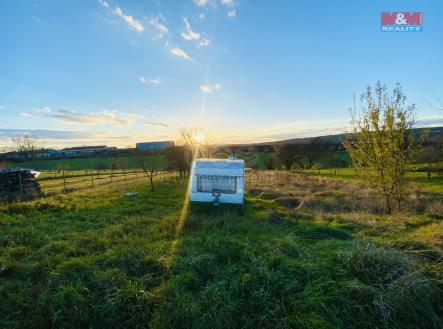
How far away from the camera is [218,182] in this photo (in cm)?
1136

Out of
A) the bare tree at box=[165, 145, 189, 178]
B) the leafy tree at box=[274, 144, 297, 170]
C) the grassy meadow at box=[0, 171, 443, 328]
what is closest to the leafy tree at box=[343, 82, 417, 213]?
the grassy meadow at box=[0, 171, 443, 328]

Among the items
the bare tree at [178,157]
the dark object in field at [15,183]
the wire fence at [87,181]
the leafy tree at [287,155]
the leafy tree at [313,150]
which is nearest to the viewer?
the dark object in field at [15,183]

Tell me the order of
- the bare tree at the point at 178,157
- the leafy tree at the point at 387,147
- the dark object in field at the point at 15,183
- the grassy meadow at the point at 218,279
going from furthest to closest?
the bare tree at the point at 178,157 → the dark object in field at the point at 15,183 → the leafy tree at the point at 387,147 → the grassy meadow at the point at 218,279

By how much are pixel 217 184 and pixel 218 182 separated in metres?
0.11

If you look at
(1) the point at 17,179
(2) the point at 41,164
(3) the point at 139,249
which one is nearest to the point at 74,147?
(2) the point at 41,164

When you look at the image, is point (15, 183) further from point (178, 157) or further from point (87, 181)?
point (178, 157)

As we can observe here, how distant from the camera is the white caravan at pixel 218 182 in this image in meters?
11.0

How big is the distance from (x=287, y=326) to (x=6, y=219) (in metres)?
10.8

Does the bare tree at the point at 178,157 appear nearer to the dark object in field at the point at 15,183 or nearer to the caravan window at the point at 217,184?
the dark object in field at the point at 15,183

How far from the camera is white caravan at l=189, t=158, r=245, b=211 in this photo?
→ 11023mm

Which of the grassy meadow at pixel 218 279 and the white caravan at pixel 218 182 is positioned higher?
the white caravan at pixel 218 182

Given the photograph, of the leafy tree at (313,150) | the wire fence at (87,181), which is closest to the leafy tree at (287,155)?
the leafy tree at (313,150)

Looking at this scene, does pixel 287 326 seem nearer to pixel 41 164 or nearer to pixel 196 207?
pixel 196 207

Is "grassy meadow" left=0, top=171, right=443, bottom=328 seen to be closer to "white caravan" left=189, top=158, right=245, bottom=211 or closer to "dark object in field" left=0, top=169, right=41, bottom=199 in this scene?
"white caravan" left=189, top=158, right=245, bottom=211
